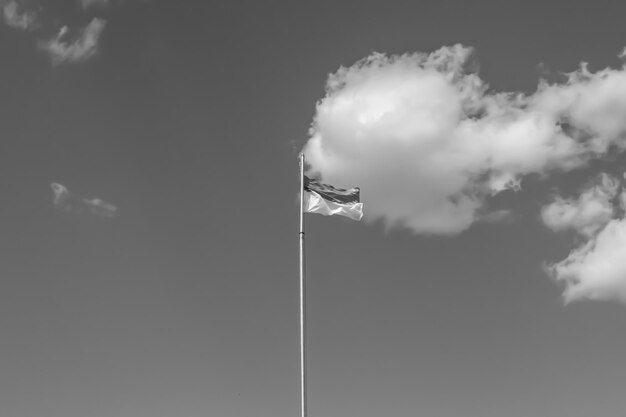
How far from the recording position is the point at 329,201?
5012 centimetres

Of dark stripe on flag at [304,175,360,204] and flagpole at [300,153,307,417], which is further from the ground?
dark stripe on flag at [304,175,360,204]

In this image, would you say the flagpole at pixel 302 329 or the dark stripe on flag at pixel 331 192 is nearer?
the flagpole at pixel 302 329

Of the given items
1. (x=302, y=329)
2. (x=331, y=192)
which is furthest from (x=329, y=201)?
(x=302, y=329)

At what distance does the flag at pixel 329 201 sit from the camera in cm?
4991

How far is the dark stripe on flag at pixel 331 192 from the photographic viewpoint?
1967 inches

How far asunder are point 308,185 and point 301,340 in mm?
10446

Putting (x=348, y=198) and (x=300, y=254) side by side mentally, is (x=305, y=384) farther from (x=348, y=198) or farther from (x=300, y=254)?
(x=348, y=198)

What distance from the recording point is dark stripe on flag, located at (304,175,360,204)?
164ft

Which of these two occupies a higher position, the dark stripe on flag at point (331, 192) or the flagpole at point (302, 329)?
the dark stripe on flag at point (331, 192)

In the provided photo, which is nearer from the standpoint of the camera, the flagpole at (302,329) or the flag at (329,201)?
the flagpole at (302,329)

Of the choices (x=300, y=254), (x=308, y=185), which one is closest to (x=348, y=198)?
(x=308, y=185)

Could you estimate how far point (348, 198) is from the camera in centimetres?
5044

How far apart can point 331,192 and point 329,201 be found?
567 mm

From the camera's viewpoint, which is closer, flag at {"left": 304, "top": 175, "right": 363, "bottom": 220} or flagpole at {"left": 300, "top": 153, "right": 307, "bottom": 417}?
flagpole at {"left": 300, "top": 153, "right": 307, "bottom": 417}
